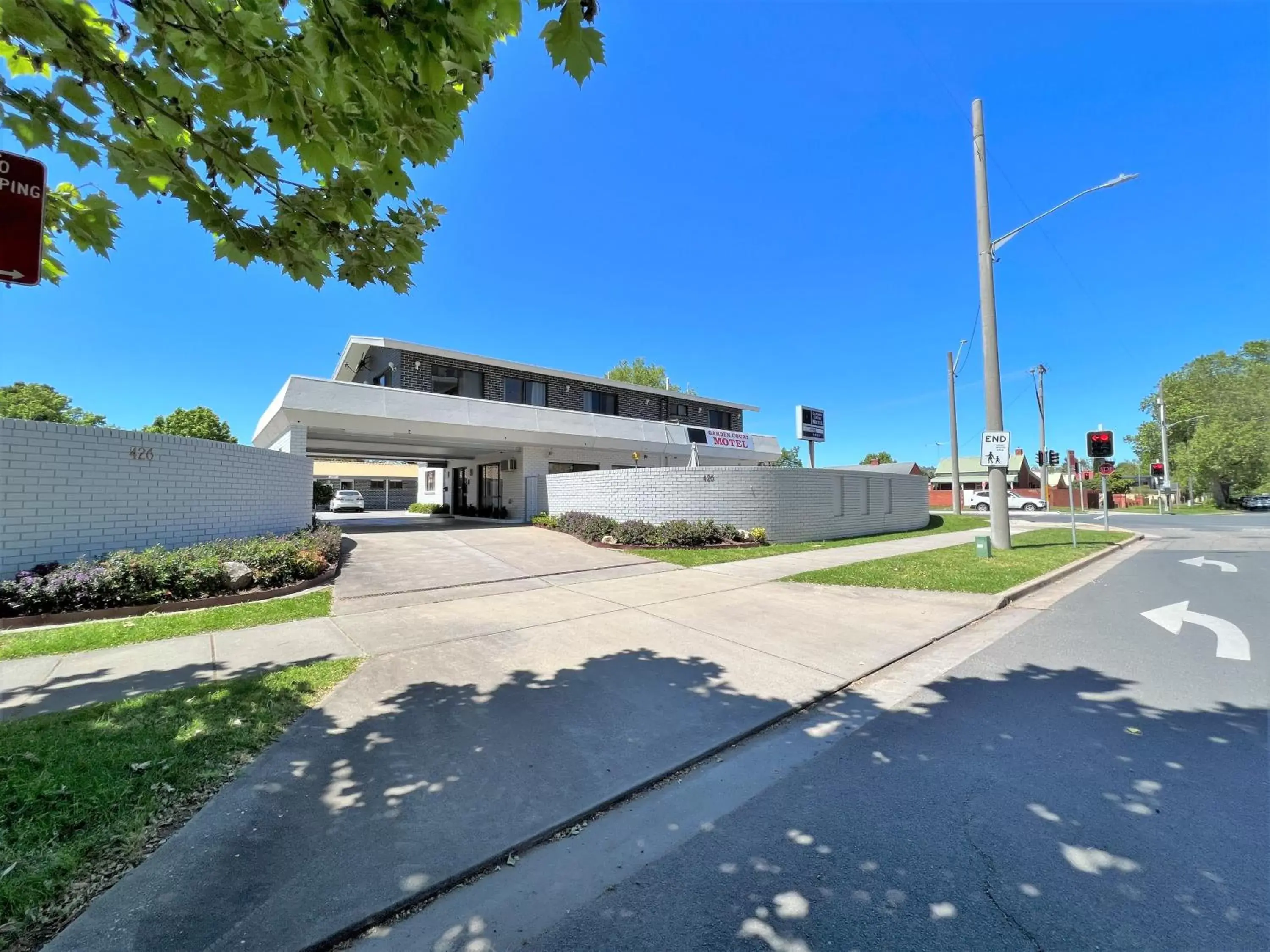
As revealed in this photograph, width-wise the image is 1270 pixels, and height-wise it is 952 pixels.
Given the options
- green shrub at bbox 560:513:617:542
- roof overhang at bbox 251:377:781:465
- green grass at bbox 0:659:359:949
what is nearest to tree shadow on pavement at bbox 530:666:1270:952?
green grass at bbox 0:659:359:949

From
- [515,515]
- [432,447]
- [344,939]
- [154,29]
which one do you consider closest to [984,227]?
[154,29]

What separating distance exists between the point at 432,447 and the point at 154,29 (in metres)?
21.3

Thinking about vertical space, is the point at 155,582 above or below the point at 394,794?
above

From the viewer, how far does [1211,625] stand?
6.44 m

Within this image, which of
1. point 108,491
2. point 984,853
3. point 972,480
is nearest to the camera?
point 984,853

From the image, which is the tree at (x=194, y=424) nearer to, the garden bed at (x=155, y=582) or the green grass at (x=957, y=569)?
the garden bed at (x=155, y=582)

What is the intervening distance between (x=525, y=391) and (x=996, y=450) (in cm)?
1861

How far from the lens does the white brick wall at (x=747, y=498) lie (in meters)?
15.8

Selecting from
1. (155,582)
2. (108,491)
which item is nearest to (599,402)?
(108,491)

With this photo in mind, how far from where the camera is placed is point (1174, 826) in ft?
8.63

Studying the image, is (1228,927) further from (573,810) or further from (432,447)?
(432,447)

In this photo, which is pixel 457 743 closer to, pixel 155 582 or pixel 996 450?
pixel 155 582

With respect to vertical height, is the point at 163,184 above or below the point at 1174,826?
above

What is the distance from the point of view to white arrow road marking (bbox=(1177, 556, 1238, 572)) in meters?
10.9
